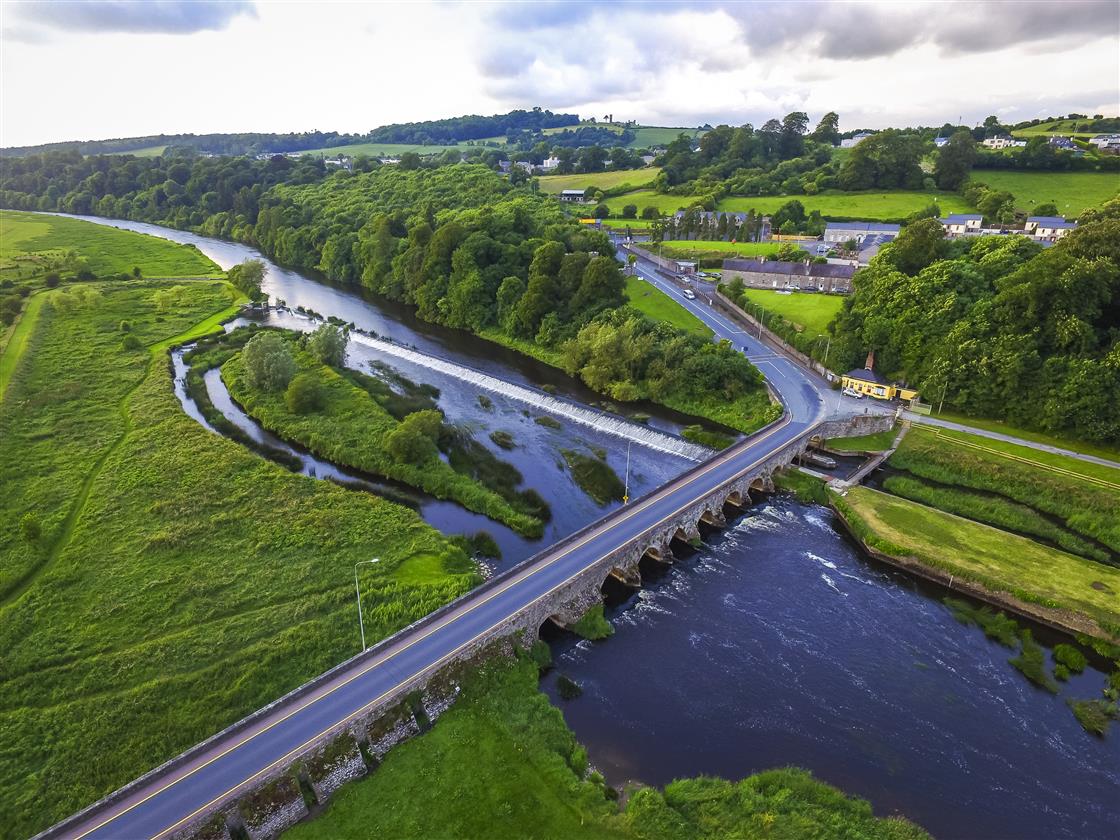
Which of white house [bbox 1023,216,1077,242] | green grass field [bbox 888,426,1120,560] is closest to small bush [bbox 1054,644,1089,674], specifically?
green grass field [bbox 888,426,1120,560]

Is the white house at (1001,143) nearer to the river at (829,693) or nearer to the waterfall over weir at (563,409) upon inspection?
the waterfall over weir at (563,409)

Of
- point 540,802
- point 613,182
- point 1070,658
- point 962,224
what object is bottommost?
point 1070,658

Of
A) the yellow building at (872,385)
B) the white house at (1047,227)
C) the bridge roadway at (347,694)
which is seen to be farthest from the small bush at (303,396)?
the white house at (1047,227)

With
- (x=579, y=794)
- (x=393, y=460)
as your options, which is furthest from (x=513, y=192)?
(x=579, y=794)

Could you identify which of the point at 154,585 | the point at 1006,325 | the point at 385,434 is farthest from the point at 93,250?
the point at 1006,325

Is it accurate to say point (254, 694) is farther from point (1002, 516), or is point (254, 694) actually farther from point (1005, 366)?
point (1005, 366)

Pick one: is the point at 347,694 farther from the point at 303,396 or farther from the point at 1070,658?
the point at 303,396
